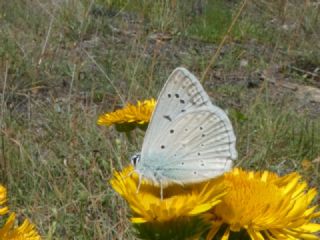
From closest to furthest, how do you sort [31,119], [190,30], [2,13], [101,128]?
1. [101,128]
2. [31,119]
3. [2,13]
4. [190,30]

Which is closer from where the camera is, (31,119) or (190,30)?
(31,119)

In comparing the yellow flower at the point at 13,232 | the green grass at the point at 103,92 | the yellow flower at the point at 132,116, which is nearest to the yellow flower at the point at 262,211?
Result: the yellow flower at the point at 13,232

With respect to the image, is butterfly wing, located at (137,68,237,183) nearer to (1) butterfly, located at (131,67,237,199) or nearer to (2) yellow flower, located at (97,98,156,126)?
(1) butterfly, located at (131,67,237,199)

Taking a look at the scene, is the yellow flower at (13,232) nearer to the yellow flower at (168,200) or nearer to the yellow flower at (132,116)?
the yellow flower at (168,200)

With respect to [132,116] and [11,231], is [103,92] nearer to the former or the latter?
[132,116]

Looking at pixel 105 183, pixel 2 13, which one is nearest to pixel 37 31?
pixel 2 13

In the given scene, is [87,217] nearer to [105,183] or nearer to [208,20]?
[105,183]

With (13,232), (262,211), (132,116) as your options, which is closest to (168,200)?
(262,211)
